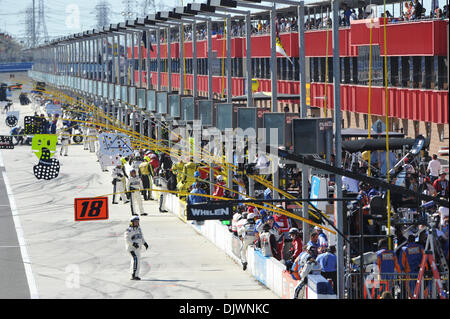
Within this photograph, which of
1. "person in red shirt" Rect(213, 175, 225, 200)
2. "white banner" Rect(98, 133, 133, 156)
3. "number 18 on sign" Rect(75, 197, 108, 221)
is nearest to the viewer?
"number 18 on sign" Rect(75, 197, 108, 221)

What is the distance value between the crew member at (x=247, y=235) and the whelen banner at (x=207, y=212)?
15.8 ft

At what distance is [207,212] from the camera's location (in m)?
18.6

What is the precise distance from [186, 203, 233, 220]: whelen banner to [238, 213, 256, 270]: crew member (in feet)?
15.8

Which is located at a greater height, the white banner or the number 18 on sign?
the white banner

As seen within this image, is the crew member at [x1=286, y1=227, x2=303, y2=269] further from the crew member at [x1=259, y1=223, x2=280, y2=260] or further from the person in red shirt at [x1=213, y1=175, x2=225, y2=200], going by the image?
the person in red shirt at [x1=213, y1=175, x2=225, y2=200]

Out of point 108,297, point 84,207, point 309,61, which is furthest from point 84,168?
point 108,297

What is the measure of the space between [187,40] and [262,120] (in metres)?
47.8

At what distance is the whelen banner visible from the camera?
56.6 ft

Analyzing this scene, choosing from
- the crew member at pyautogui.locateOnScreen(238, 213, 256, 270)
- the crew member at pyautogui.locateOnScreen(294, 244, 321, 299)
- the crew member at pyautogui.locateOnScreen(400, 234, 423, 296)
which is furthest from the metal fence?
the crew member at pyautogui.locateOnScreen(238, 213, 256, 270)

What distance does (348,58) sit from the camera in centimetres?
4447

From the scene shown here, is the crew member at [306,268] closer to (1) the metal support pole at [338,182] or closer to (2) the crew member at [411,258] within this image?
(1) the metal support pole at [338,182]

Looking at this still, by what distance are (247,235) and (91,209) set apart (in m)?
4.06

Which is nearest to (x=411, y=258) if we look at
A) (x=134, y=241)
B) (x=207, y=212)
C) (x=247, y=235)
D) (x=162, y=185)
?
(x=207, y=212)

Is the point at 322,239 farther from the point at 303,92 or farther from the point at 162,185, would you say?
the point at 162,185
